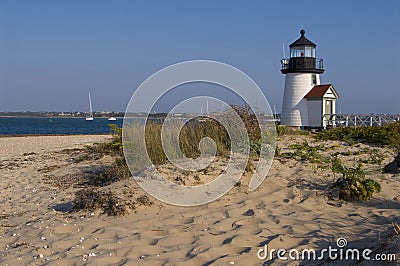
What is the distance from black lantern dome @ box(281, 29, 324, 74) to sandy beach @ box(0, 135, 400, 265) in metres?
16.7

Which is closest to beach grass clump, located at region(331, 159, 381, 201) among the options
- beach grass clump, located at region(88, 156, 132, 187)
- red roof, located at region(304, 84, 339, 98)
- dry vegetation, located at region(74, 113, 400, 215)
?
dry vegetation, located at region(74, 113, 400, 215)

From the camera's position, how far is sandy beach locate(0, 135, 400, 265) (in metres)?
4.09

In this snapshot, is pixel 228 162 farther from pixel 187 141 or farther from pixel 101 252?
Answer: pixel 101 252

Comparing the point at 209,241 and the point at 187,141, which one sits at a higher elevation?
the point at 187,141

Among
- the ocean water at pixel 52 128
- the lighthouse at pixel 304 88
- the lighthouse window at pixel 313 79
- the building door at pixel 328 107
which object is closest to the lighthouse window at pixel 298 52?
the lighthouse at pixel 304 88

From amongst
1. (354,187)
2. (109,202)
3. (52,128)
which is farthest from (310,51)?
(52,128)

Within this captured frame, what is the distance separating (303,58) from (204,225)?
66.2 ft

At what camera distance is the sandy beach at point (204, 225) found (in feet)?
13.4

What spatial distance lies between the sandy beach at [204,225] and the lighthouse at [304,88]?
52.3 ft

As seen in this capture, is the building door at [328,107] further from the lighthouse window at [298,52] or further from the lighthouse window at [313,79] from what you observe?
the lighthouse window at [298,52]

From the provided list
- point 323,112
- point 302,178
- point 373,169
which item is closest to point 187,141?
point 302,178

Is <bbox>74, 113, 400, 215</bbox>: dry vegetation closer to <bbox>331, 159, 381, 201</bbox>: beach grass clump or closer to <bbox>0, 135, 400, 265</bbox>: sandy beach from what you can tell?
<bbox>331, 159, 381, 201</bbox>: beach grass clump

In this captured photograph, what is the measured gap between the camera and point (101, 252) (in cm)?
421

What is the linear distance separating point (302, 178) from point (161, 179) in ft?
7.69
